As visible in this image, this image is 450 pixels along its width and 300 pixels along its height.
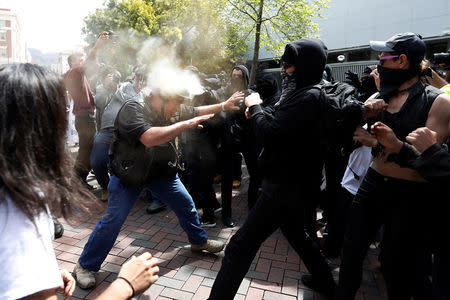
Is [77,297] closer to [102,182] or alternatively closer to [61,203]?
[61,203]

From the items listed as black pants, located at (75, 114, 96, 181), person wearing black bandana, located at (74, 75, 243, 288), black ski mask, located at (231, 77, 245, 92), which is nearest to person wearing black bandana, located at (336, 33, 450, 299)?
person wearing black bandana, located at (74, 75, 243, 288)

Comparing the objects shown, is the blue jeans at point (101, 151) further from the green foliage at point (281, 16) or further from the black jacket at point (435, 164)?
the green foliage at point (281, 16)

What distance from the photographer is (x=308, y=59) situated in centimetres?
212

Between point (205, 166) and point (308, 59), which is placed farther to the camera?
point (205, 166)

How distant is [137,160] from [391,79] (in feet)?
6.67

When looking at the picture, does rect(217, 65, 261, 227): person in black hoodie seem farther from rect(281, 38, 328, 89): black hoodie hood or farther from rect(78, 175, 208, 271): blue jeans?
rect(281, 38, 328, 89): black hoodie hood

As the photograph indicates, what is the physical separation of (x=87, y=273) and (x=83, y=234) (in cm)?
116

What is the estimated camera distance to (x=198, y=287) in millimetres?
2811

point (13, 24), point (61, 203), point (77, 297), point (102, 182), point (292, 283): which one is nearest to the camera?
point (61, 203)

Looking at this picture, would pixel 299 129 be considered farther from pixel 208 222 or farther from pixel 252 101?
pixel 208 222

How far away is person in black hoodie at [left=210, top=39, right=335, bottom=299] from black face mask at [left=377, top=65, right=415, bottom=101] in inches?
16.3

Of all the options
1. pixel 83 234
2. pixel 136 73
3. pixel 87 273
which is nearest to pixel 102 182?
pixel 83 234

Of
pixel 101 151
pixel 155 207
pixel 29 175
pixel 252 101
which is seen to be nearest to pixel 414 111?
pixel 252 101

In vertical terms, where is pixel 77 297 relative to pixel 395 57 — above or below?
below
